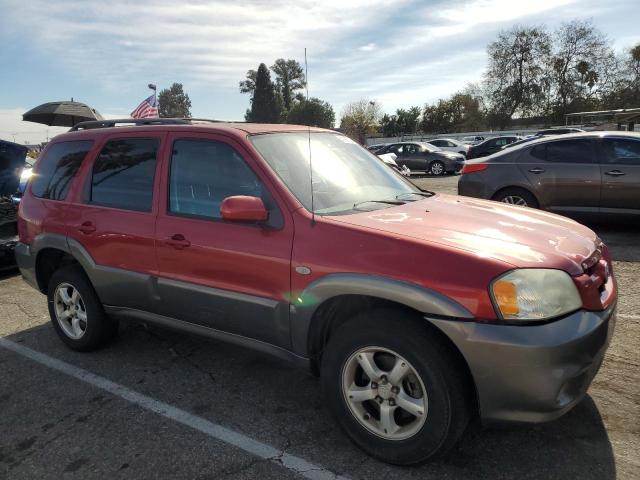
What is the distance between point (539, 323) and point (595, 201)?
227 inches

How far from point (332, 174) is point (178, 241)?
1076mm

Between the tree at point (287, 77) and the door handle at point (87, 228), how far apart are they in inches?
3500

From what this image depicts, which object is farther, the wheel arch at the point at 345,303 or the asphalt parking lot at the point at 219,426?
the asphalt parking lot at the point at 219,426

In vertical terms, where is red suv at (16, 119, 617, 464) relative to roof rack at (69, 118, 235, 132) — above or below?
below

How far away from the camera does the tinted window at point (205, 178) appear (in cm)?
313

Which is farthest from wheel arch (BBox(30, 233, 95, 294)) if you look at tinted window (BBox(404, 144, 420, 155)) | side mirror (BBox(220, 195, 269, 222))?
tinted window (BBox(404, 144, 420, 155))

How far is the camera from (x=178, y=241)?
128 inches

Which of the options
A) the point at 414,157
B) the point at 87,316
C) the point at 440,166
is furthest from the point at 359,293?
the point at 414,157

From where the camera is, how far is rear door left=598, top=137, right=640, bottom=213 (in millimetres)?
6871

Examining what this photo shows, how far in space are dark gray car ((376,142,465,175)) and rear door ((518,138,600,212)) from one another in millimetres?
13379

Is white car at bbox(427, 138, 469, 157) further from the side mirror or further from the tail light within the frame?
the side mirror

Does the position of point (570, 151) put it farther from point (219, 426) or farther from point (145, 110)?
point (145, 110)

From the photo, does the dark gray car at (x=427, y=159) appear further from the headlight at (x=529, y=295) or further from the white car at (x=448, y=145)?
the headlight at (x=529, y=295)

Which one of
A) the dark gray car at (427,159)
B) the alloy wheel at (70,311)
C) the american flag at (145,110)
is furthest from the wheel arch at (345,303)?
the dark gray car at (427,159)
